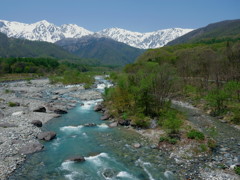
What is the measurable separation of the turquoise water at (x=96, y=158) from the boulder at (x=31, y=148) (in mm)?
727

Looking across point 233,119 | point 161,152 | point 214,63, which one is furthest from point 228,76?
point 161,152

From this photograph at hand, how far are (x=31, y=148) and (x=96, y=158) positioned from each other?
24.9 ft

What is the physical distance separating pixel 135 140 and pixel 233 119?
58.8 feet

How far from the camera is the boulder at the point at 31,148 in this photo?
2152 centimetres

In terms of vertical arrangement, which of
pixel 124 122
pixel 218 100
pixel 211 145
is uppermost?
pixel 218 100

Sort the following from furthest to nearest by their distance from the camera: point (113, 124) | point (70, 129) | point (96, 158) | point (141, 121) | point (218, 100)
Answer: point (218, 100) → point (113, 124) → point (141, 121) → point (70, 129) → point (96, 158)

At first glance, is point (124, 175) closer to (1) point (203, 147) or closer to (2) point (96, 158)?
(2) point (96, 158)

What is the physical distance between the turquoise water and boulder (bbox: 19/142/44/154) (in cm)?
73

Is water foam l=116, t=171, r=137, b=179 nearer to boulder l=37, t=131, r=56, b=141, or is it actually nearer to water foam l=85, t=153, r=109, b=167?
water foam l=85, t=153, r=109, b=167

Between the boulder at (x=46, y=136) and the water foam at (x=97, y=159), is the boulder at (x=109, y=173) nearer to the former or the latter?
the water foam at (x=97, y=159)

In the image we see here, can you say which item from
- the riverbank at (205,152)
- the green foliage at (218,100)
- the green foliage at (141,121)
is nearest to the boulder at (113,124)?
the riverbank at (205,152)

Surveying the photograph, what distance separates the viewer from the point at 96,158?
21047 mm

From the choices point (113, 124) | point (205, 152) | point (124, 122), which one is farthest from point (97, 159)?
point (124, 122)

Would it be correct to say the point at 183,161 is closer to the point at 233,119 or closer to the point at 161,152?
the point at 161,152
